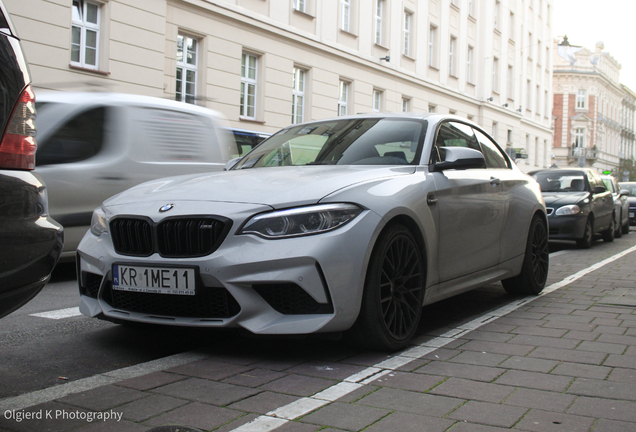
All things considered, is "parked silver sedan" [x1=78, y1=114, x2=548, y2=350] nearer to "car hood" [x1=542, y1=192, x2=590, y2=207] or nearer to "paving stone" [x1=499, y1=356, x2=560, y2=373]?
"paving stone" [x1=499, y1=356, x2=560, y2=373]

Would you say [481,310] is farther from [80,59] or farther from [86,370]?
[80,59]

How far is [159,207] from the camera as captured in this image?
12.3 feet

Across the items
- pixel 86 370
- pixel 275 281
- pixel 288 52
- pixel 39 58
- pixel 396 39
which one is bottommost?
pixel 86 370

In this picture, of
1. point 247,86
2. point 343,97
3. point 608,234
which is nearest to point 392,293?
point 608,234

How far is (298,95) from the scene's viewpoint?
866 inches

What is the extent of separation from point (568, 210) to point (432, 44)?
20160 mm

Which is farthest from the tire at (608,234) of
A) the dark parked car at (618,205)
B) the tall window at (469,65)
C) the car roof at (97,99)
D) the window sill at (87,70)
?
the tall window at (469,65)

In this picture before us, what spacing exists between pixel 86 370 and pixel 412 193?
2.10 metres

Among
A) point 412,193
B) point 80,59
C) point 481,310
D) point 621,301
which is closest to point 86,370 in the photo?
point 412,193

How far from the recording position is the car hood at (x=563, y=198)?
12.5 meters

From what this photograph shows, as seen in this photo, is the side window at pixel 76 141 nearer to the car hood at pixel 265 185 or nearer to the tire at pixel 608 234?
the car hood at pixel 265 185

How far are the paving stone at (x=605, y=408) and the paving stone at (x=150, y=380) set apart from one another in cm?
182

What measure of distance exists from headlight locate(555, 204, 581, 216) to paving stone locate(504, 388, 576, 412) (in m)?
9.63

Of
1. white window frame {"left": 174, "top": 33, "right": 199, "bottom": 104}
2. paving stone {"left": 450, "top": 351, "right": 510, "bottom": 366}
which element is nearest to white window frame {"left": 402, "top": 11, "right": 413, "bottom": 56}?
white window frame {"left": 174, "top": 33, "right": 199, "bottom": 104}
